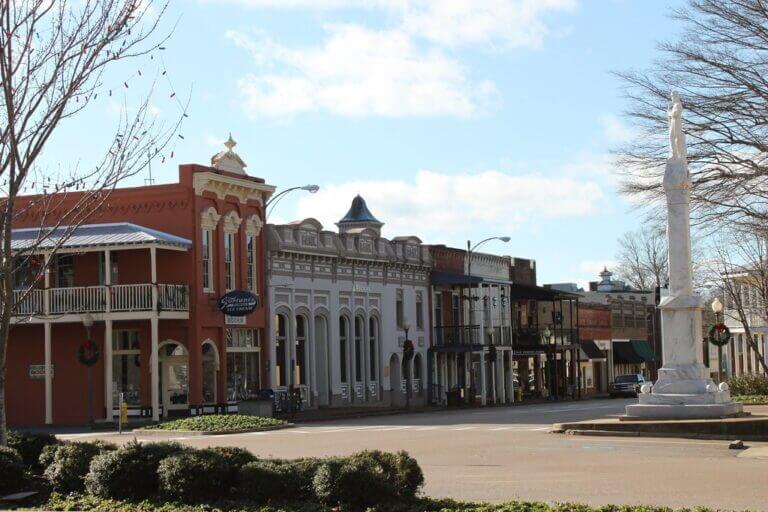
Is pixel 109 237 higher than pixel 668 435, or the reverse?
pixel 109 237

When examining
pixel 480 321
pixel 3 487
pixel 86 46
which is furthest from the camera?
Result: pixel 480 321

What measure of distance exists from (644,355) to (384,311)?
122 ft

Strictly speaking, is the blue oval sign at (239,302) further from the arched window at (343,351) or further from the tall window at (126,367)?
the arched window at (343,351)

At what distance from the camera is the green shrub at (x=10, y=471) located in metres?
16.3

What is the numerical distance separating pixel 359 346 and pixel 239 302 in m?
12.5

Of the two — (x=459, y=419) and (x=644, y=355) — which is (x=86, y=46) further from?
(x=644, y=355)

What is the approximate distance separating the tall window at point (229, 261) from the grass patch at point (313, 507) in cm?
3017

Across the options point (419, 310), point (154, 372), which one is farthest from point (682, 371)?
point (419, 310)

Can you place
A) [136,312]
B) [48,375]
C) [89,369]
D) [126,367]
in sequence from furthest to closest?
[126,367]
[48,375]
[136,312]
[89,369]

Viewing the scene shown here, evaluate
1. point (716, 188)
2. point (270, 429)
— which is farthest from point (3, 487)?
point (270, 429)

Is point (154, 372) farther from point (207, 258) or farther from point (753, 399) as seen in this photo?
point (753, 399)

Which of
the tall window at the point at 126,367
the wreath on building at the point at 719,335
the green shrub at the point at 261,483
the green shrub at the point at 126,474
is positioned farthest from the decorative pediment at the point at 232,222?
the green shrub at the point at 261,483

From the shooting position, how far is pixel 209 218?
44.8 m

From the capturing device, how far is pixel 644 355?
8838 cm
